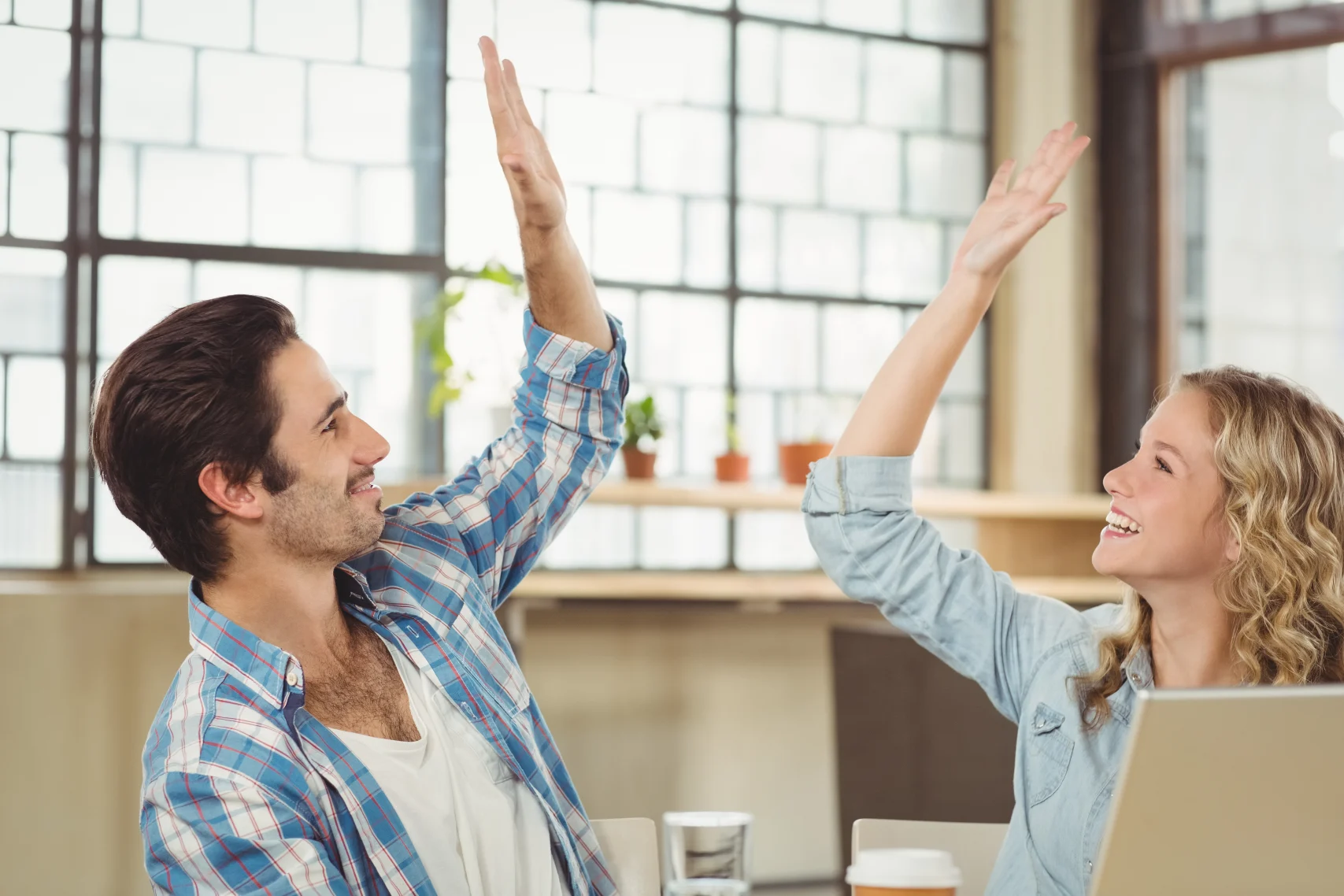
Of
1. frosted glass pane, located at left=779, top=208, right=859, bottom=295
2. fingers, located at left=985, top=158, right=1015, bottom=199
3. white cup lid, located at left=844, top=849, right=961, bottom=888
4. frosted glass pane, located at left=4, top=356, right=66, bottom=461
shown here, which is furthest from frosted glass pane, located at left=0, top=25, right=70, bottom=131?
white cup lid, located at left=844, top=849, right=961, bottom=888

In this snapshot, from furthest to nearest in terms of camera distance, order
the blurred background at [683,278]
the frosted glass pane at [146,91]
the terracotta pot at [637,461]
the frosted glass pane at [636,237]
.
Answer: the frosted glass pane at [636,237] → the terracotta pot at [637,461] → the frosted glass pane at [146,91] → the blurred background at [683,278]

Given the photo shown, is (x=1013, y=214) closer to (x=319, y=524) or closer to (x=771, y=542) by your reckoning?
(x=319, y=524)

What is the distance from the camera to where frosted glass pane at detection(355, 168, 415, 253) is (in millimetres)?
4500

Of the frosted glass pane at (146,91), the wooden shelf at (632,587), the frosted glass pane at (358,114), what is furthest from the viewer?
the frosted glass pane at (358,114)

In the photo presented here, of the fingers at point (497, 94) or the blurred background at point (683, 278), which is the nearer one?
the fingers at point (497, 94)

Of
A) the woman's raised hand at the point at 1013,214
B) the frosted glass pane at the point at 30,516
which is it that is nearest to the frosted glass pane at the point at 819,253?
the frosted glass pane at the point at 30,516

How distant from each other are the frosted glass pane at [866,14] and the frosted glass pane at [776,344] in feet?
3.51

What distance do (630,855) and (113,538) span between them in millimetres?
2968

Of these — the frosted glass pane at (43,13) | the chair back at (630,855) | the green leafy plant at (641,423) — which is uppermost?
the frosted glass pane at (43,13)

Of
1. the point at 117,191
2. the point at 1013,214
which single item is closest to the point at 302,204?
the point at 117,191

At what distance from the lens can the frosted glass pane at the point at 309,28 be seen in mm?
4379

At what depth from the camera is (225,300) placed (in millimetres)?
1655

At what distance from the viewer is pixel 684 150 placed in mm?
4910

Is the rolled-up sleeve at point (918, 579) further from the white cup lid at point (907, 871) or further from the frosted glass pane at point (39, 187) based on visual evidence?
the frosted glass pane at point (39, 187)
